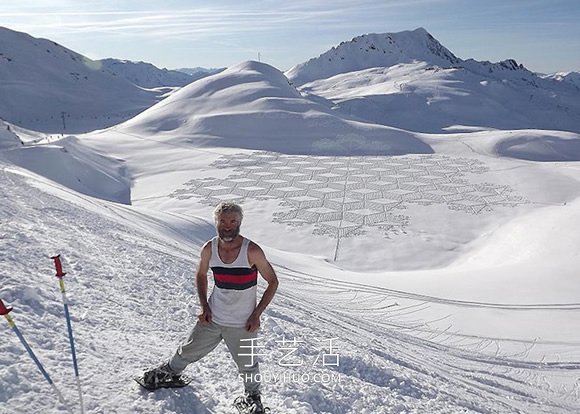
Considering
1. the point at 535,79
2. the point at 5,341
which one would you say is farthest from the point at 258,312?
the point at 535,79

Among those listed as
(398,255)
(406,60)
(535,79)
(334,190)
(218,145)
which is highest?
(406,60)

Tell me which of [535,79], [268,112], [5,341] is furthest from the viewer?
[535,79]

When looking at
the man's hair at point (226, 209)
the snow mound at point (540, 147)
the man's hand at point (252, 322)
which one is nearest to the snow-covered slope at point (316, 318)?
the man's hand at point (252, 322)

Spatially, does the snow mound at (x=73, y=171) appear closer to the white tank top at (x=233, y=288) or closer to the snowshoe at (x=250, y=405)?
the snowshoe at (x=250, y=405)

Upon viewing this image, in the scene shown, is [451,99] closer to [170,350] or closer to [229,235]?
[170,350]

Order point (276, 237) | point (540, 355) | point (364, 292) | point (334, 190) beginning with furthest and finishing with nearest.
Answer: point (334, 190)
point (276, 237)
point (364, 292)
point (540, 355)

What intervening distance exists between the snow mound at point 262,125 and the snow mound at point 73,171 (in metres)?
15.9

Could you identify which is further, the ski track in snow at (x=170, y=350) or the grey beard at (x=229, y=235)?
the ski track in snow at (x=170, y=350)

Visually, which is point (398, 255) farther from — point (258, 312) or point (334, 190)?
point (258, 312)

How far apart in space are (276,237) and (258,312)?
1862 cm

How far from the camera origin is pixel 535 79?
162 m

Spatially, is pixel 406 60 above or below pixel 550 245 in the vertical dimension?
above

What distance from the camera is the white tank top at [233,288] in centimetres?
357

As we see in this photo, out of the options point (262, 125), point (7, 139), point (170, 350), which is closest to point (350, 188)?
point (7, 139)
